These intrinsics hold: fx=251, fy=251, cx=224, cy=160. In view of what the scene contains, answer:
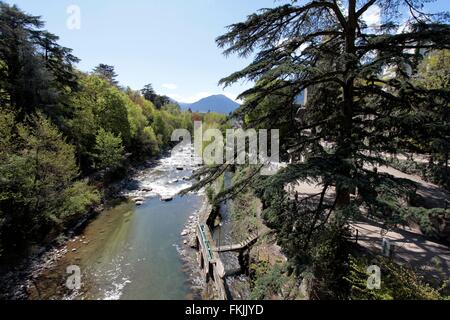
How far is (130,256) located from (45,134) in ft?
25.5

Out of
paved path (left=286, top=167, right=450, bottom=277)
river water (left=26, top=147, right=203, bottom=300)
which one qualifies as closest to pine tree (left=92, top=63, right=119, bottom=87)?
river water (left=26, top=147, right=203, bottom=300)

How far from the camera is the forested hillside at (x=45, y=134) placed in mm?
11750

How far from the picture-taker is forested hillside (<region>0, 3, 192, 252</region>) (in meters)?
11.8

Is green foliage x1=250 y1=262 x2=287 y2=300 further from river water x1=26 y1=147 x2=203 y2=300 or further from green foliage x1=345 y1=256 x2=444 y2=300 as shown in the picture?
river water x1=26 y1=147 x2=203 y2=300

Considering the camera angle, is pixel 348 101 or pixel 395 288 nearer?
pixel 395 288

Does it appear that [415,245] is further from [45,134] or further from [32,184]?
[45,134]

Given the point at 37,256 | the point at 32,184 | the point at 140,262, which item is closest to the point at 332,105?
the point at 140,262

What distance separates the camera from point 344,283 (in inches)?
238

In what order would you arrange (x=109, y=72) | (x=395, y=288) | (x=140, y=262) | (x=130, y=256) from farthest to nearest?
(x=109, y=72) → (x=130, y=256) → (x=140, y=262) → (x=395, y=288)

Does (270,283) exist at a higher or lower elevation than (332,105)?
lower

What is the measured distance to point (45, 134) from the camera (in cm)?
1315

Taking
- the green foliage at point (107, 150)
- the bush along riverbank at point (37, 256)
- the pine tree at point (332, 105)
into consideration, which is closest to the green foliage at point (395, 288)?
the pine tree at point (332, 105)

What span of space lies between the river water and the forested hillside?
225 centimetres

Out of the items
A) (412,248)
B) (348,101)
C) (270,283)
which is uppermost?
(348,101)
